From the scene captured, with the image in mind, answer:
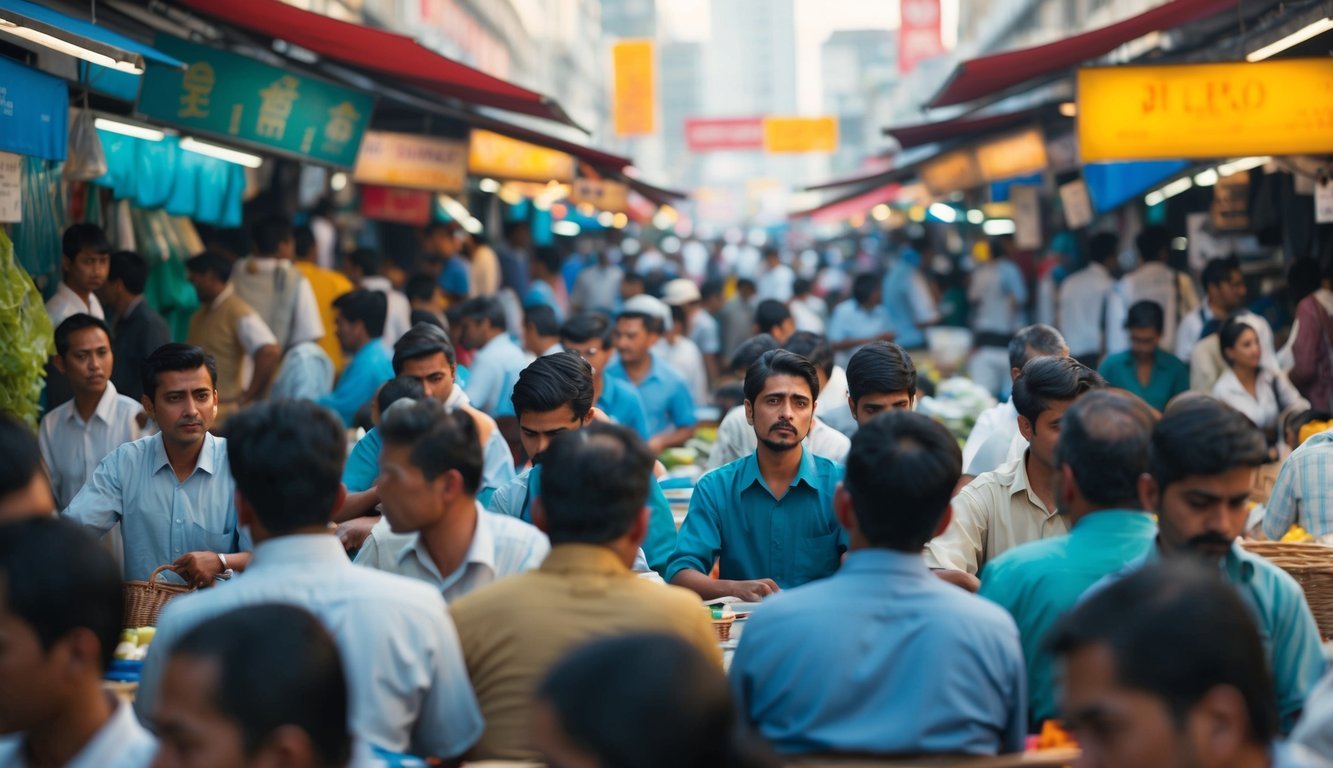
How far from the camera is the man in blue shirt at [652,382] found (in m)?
10.7

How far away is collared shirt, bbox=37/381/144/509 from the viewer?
718 centimetres

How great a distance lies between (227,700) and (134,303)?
24.0 feet

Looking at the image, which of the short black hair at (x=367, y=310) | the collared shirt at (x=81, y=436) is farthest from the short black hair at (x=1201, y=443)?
the short black hair at (x=367, y=310)

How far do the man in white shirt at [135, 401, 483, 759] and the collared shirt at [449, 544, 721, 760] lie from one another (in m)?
0.08

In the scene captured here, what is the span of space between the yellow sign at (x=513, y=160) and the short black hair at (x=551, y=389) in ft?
25.9

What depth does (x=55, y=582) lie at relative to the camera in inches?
114

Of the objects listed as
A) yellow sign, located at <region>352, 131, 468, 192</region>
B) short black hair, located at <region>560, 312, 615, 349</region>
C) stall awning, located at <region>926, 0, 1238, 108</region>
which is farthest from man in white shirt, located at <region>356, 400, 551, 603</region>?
yellow sign, located at <region>352, 131, 468, 192</region>

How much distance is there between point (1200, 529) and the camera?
Result: 3.70m

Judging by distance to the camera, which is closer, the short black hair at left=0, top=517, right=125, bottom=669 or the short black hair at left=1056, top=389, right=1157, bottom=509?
the short black hair at left=0, top=517, right=125, bottom=669

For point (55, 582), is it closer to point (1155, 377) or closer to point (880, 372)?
point (880, 372)

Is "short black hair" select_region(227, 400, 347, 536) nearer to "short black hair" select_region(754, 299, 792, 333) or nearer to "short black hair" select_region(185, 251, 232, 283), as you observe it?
"short black hair" select_region(185, 251, 232, 283)

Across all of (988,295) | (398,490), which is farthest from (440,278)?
(398,490)

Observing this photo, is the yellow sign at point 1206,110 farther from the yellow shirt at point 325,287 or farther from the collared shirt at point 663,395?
the yellow shirt at point 325,287

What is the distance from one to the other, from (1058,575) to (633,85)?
3370 centimetres
